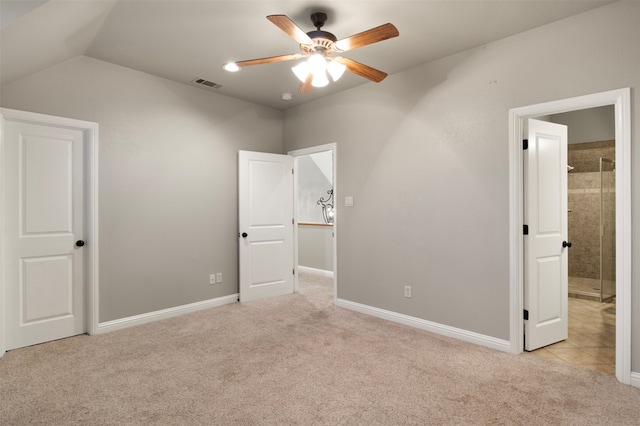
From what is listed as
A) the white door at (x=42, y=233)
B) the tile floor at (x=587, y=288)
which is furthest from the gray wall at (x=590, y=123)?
the white door at (x=42, y=233)

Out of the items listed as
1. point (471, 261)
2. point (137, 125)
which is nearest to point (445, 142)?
point (471, 261)

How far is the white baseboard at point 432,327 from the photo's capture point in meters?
3.05

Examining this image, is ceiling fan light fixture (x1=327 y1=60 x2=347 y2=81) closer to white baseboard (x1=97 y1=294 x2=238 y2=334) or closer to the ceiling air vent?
the ceiling air vent

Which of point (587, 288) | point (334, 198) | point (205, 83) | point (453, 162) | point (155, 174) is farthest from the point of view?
point (587, 288)

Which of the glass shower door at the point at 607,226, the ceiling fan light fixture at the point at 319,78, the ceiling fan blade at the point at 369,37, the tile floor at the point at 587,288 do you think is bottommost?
the tile floor at the point at 587,288

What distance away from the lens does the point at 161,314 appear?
388 cm

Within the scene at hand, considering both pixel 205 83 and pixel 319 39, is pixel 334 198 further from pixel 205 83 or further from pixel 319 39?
pixel 319 39

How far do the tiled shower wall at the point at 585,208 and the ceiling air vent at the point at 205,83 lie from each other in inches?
208

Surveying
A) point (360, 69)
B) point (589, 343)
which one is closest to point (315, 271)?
point (589, 343)

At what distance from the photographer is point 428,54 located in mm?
3307

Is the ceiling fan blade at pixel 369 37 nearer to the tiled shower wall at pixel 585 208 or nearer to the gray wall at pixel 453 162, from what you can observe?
the gray wall at pixel 453 162

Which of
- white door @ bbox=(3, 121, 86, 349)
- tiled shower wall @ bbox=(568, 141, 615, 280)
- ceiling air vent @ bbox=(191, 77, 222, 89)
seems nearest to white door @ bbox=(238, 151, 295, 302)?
ceiling air vent @ bbox=(191, 77, 222, 89)

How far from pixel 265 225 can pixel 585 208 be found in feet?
16.6

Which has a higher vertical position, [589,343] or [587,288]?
[587,288]
